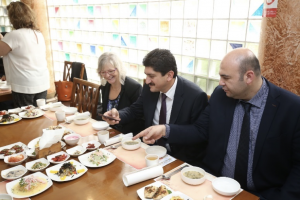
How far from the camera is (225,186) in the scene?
4.56ft

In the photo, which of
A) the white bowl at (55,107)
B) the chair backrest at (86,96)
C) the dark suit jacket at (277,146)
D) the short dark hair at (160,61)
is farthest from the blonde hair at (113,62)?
the dark suit jacket at (277,146)

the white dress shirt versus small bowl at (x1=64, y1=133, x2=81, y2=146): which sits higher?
the white dress shirt

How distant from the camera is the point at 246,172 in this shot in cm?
170

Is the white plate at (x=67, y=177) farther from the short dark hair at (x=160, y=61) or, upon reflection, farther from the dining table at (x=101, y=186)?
the short dark hair at (x=160, y=61)

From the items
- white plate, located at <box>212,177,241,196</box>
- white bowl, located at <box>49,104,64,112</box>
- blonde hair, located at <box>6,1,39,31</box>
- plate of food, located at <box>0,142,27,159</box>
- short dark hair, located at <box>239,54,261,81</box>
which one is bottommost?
plate of food, located at <box>0,142,27,159</box>

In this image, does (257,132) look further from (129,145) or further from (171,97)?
(129,145)

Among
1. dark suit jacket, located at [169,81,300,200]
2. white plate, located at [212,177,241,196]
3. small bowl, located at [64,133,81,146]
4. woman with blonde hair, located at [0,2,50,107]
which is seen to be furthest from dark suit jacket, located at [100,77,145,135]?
white plate, located at [212,177,241,196]

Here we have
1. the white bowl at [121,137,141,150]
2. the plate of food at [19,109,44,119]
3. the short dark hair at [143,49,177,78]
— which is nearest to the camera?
the white bowl at [121,137,141,150]

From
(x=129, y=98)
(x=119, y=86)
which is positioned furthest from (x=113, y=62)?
(x=129, y=98)

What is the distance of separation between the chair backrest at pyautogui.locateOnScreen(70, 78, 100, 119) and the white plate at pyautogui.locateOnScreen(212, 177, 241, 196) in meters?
1.79

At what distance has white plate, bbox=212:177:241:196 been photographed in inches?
52.2

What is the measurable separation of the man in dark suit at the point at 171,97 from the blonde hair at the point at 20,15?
171 centimetres

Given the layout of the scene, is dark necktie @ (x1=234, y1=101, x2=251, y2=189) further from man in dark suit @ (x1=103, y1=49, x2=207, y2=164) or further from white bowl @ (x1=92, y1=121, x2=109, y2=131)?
white bowl @ (x1=92, y1=121, x2=109, y2=131)

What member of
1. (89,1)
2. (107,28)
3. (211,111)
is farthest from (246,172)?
(89,1)
